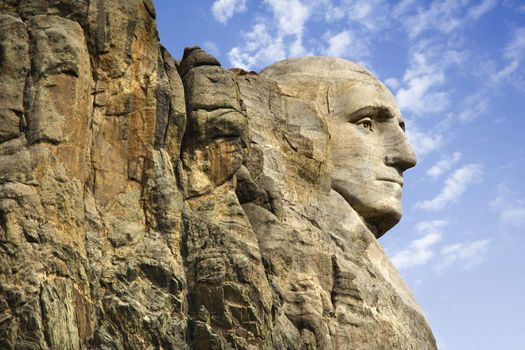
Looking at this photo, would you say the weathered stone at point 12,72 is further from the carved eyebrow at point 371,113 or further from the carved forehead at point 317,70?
the carved eyebrow at point 371,113

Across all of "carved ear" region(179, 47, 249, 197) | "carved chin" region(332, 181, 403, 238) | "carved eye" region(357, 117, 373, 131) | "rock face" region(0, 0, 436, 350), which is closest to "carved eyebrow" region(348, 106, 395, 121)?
"carved eye" region(357, 117, 373, 131)

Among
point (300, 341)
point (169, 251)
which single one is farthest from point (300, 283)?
point (169, 251)

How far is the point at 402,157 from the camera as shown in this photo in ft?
101

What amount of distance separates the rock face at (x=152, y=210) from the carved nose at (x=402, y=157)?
85.9 inches

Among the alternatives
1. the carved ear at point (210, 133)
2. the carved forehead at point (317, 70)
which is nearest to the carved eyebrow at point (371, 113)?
the carved forehead at point (317, 70)

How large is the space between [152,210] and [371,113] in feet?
26.5

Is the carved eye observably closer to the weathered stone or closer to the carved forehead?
the carved forehead

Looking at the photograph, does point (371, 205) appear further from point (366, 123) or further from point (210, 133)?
point (210, 133)

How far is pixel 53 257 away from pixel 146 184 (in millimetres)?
2958

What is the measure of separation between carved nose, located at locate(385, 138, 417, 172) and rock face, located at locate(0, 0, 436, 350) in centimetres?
218

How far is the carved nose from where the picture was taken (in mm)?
30719

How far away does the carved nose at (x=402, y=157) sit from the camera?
30.7m

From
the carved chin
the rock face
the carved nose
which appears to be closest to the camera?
the rock face

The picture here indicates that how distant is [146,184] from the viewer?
80.6ft
